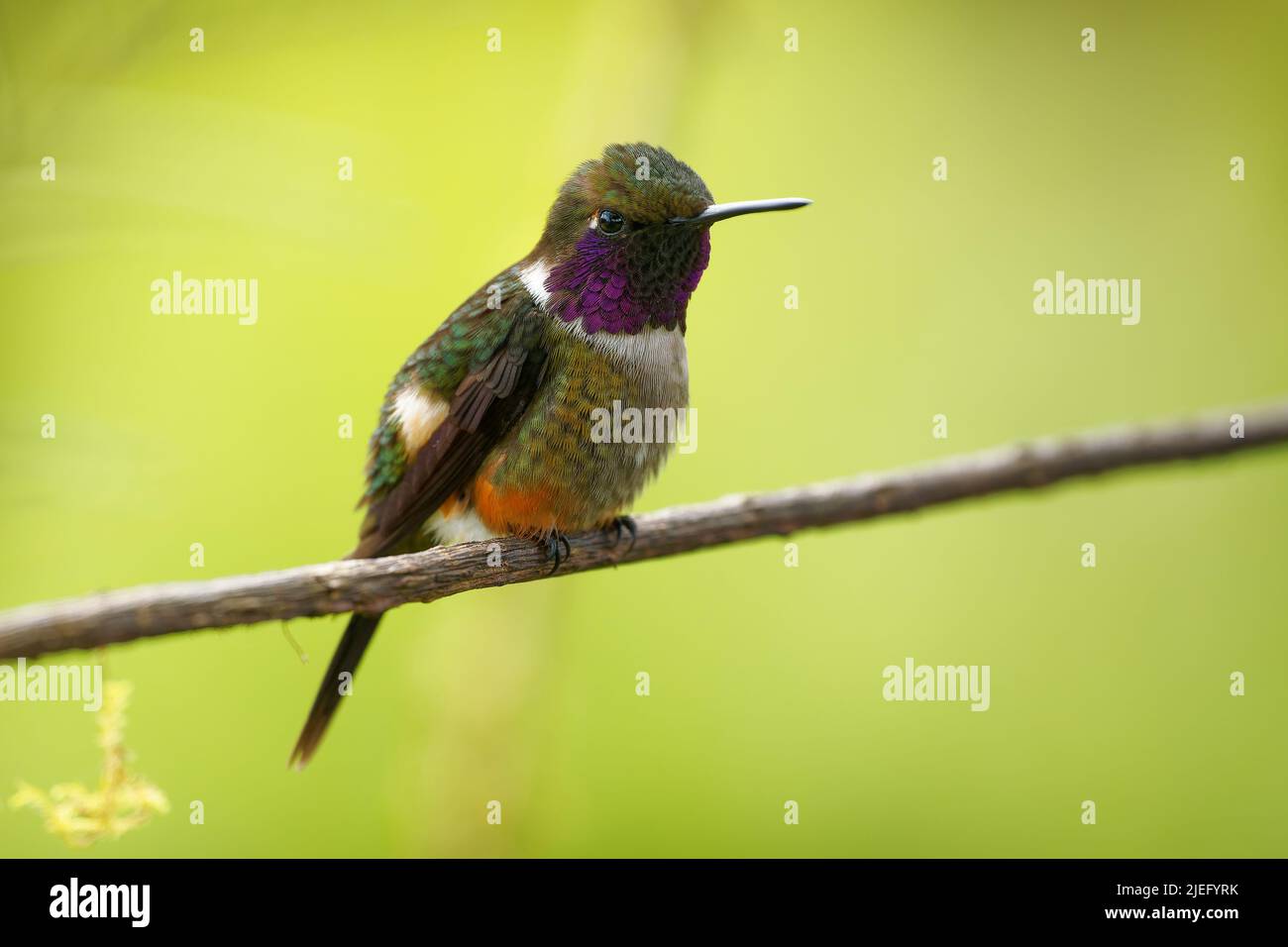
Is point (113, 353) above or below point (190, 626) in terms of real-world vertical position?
above

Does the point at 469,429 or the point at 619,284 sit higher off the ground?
the point at 619,284

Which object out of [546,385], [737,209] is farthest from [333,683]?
[737,209]

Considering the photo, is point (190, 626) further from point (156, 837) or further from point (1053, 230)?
point (1053, 230)

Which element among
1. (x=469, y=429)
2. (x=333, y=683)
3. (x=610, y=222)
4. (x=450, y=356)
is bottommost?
(x=333, y=683)

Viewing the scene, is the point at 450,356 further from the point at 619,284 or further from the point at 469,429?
the point at 619,284

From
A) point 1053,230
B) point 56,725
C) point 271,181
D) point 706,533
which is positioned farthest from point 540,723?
point 1053,230
